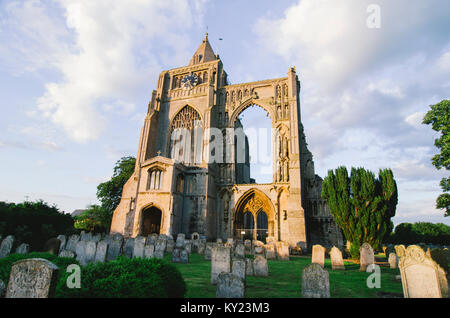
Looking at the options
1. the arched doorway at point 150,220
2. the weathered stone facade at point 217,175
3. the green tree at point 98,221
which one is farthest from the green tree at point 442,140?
the green tree at point 98,221

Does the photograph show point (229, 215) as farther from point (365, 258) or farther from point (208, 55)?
point (208, 55)

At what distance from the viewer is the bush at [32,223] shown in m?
11.6

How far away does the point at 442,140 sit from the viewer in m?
13.1

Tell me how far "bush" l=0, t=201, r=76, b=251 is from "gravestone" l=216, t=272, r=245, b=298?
1157 cm

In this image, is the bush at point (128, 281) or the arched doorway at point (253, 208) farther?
the arched doorway at point (253, 208)

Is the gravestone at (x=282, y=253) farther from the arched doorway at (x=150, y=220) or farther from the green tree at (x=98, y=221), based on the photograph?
the green tree at (x=98, y=221)

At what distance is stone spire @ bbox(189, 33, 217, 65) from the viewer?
106 feet

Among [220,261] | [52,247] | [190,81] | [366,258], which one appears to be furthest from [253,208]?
[52,247]

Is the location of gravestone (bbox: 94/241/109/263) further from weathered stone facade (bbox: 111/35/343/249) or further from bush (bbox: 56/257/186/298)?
weathered stone facade (bbox: 111/35/343/249)

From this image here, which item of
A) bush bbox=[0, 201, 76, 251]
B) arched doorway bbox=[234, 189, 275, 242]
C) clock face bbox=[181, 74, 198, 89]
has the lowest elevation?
bush bbox=[0, 201, 76, 251]

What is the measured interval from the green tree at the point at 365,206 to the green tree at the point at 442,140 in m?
3.30

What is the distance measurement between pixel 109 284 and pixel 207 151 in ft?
64.7

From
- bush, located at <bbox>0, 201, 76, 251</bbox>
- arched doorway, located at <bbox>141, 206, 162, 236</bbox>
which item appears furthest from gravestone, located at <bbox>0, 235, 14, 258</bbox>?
arched doorway, located at <bbox>141, 206, 162, 236</bbox>

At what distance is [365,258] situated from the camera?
9.48m
